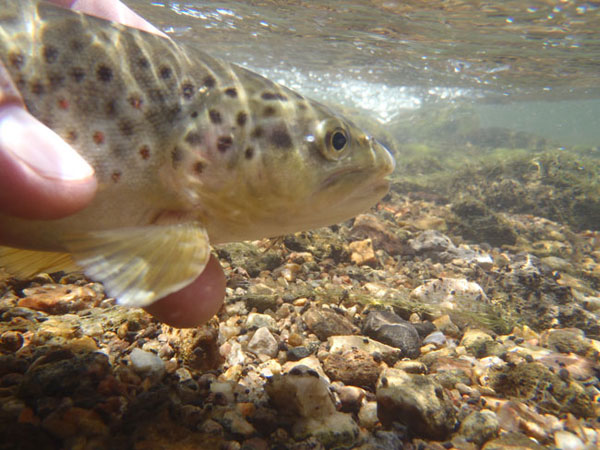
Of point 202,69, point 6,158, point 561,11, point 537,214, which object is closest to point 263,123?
point 202,69

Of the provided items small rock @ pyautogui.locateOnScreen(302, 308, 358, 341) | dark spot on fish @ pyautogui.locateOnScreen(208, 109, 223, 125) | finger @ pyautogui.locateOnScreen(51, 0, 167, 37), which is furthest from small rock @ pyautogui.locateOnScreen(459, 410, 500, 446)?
finger @ pyautogui.locateOnScreen(51, 0, 167, 37)

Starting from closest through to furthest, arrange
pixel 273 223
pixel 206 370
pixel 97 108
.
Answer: pixel 97 108 → pixel 273 223 → pixel 206 370

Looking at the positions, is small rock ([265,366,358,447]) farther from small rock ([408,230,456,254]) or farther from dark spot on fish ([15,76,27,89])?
small rock ([408,230,456,254])

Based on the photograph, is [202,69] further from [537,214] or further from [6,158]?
[537,214]

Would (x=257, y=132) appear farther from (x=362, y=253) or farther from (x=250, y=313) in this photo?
(x=362, y=253)

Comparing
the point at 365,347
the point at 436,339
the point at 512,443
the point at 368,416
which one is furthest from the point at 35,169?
the point at 436,339
